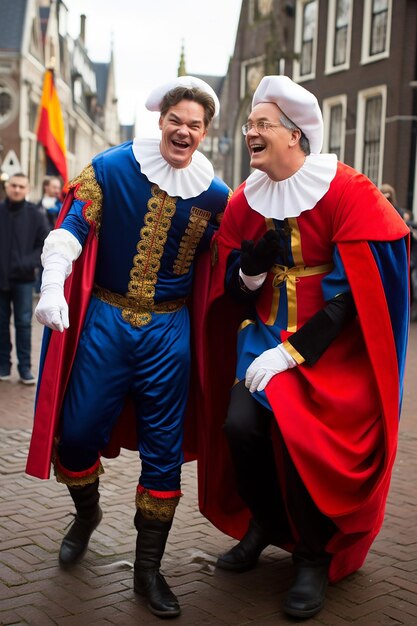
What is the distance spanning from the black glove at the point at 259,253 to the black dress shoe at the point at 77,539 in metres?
1.21

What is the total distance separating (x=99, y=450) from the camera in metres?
3.13

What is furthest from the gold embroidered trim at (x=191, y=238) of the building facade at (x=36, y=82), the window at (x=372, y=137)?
the building facade at (x=36, y=82)

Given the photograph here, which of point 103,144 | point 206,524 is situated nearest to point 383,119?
point 206,524

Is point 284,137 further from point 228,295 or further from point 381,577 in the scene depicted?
point 381,577

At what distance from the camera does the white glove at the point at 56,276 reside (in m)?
2.71

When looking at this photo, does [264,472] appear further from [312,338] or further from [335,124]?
[335,124]

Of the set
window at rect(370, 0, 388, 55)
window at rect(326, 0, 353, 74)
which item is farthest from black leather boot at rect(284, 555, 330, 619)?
Result: window at rect(326, 0, 353, 74)

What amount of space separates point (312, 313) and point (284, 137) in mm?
654

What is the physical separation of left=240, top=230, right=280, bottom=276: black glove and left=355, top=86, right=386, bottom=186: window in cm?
1626

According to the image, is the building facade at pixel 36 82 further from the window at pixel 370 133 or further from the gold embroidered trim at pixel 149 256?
the gold embroidered trim at pixel 149 256

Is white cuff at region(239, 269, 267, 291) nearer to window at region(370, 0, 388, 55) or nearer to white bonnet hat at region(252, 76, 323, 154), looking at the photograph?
white bonnet hat at region(252, 76, 323, 154)

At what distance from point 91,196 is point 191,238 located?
1.36 feet

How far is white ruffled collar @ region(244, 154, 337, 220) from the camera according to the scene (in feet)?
9.47

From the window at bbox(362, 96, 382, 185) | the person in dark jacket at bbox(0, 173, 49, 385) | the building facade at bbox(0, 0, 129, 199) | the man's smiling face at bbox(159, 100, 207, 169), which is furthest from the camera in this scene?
the building facade at bbox(0, 0, 129, 199)
